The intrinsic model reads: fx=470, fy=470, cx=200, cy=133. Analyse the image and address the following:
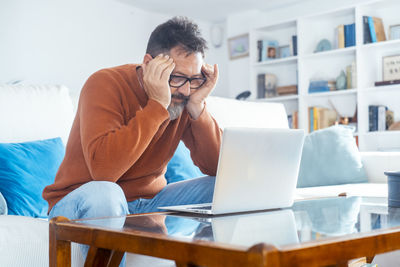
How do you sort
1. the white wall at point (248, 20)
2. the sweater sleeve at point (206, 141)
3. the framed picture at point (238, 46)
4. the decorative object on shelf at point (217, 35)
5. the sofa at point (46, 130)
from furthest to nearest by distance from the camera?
the decorative object on shelf at point (217, 35)
the framed picture at point (238, 46)
the white wall at point (248, 20)
the sweater sleeve at point (206, 141)
the sofa at point (46, 130)

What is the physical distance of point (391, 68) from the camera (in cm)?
416

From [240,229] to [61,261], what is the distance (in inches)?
15.4

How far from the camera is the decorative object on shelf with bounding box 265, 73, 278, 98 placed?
16.3 ft

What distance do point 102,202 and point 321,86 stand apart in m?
3.74

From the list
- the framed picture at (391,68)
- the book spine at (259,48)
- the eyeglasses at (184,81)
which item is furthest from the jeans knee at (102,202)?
the book spine at (259,48)

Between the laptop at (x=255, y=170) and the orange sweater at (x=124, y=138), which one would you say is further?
the orange sweater at (x=124, y=138)

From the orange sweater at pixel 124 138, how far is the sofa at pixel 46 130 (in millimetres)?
167

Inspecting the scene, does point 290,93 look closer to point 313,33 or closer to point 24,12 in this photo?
point 313,33

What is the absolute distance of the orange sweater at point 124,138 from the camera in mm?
1301

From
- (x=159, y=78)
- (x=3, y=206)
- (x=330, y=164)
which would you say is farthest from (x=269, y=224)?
(x=330, y=164)

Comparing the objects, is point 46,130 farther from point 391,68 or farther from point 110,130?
point 391,68

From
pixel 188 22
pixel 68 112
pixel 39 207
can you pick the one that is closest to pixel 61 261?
pixel 39 207

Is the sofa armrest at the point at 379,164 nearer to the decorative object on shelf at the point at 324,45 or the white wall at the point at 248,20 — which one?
the decorative object on shelf at the point at 324,45

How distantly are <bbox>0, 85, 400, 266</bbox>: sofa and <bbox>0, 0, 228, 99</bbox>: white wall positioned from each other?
2209mm
